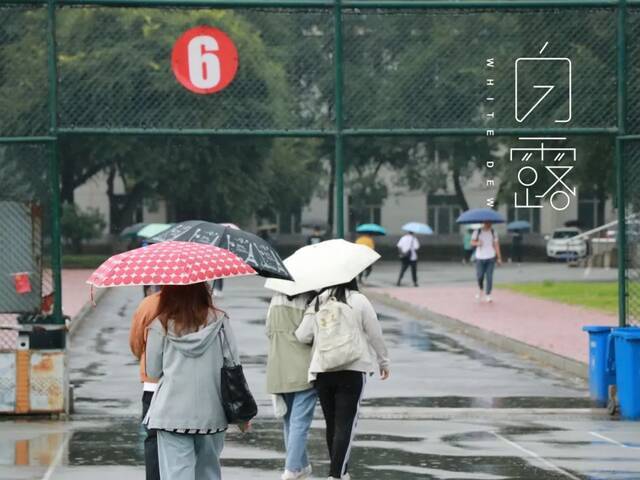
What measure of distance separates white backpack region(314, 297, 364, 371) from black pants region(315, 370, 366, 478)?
0.52 ft

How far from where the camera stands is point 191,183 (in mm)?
55312

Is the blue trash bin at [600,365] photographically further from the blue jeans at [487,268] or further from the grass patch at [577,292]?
the blue jeans at [487,268]

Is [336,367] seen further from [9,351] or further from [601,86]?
[601,86]

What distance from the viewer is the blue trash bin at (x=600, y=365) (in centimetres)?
1504

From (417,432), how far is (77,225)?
A: 49892 mm

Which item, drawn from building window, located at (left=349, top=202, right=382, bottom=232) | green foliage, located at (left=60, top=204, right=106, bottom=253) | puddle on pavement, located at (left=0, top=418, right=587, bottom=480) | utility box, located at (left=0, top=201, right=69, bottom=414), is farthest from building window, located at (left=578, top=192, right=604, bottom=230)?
puddle on pavement, located at (left=0, top=418, right=587, bottom=480)

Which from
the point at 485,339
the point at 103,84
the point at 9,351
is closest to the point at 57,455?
the point at 9,351

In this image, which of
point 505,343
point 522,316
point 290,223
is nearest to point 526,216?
point 290,223

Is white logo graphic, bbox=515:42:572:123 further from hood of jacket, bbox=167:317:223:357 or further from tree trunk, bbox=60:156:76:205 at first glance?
tree trunk, bbox=60:156:76:205

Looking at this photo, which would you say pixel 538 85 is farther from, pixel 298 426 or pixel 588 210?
pixel 588 210

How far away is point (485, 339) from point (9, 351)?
1125cm

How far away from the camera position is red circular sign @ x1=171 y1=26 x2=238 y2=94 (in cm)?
1442

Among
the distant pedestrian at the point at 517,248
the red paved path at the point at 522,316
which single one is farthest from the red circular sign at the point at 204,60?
the distant pedestrian at the point at 517,248

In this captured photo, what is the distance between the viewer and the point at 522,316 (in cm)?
2805
